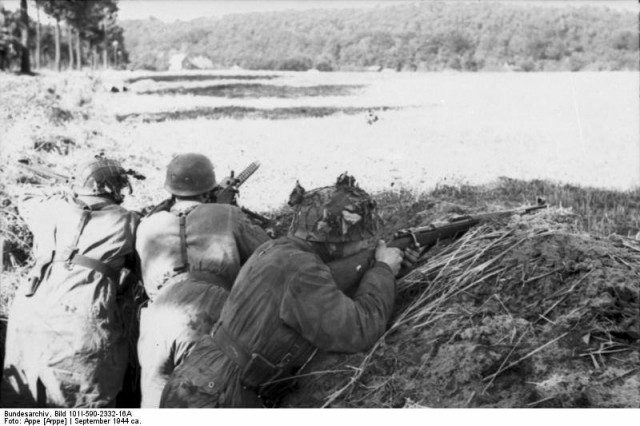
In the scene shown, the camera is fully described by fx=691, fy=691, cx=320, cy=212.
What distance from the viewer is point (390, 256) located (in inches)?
159

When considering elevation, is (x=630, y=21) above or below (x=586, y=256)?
A: above

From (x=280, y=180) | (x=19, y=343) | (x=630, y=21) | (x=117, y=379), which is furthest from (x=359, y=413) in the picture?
(x=630, y=21)

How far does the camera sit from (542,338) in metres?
3.58

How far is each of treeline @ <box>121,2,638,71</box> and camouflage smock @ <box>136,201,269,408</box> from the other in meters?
14.3

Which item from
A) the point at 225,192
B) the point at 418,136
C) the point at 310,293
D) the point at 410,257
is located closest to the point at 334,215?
the point at 310,293

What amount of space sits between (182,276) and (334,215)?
4.67 feet

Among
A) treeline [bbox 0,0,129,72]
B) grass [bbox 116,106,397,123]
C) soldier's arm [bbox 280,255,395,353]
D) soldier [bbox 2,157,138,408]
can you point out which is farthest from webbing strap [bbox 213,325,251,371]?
treeline [bbox 0,0,129,72]

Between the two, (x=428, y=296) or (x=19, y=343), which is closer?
(x=428, y=296)

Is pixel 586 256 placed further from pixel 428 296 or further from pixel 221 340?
pixel 221 340

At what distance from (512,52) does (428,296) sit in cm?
2870

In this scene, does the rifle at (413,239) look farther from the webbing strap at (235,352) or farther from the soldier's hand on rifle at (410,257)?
the webbing strap at (235,352)

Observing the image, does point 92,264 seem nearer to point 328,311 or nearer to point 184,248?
point 184,248

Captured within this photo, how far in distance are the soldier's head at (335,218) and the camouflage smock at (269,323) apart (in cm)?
19

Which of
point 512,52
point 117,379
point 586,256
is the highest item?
point 512,52
